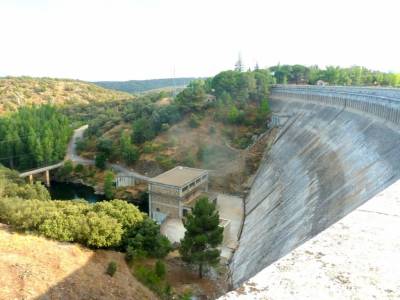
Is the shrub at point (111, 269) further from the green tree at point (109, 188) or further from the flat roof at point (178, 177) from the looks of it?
the green tree at point (109, 188)

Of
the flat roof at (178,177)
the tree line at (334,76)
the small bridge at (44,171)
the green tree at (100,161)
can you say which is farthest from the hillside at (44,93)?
the flat roof at (178,177)

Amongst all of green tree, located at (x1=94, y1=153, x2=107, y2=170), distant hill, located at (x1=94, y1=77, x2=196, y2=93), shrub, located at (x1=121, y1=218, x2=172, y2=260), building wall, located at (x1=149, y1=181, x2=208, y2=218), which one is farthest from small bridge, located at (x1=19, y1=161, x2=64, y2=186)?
distant hill, located at (x1=94, y1=77, x2=196, y2=93)

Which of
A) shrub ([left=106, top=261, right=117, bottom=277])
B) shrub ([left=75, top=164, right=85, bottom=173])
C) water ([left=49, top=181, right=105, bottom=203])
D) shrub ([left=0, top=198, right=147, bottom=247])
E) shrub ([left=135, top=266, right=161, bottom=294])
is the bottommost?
water ([left=49, top=181, right=105, bottom=203])

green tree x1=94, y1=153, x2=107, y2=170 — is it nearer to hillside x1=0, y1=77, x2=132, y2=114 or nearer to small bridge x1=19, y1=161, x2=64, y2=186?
small bridge x1=19, y1=161, x2=64, y2=186

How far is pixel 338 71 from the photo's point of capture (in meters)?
64.6

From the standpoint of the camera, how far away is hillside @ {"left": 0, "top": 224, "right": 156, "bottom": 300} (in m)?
14.4

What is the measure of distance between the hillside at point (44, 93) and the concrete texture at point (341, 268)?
92666mm

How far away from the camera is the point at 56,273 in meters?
15.9

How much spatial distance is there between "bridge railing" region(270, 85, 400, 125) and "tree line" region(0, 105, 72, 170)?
115 feet

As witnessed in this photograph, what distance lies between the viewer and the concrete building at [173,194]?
1300 inches

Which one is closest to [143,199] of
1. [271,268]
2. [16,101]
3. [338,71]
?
[271,268]

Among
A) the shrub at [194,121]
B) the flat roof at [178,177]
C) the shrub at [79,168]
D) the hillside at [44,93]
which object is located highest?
the hillside at [44,93]

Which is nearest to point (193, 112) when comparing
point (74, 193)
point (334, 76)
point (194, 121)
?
point (194, 121)

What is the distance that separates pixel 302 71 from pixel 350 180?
187 feet
